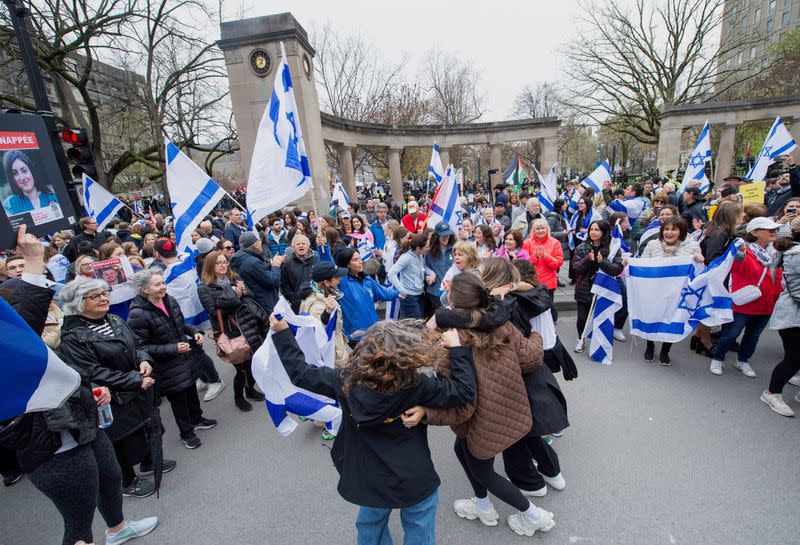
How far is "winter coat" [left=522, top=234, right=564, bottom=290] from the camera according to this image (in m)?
5.23

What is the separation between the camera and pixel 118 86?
61.6 feet

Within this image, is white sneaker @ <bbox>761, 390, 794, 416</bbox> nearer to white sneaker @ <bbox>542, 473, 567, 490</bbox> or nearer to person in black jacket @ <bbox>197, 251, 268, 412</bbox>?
white sneaker @ <bbox>542, 473, 567, 490</bbox>

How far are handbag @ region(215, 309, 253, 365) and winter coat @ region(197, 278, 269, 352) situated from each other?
0.03 m

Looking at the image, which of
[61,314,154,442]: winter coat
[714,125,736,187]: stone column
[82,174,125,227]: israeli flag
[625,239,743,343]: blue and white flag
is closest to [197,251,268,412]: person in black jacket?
[61,314,154,442]: winter coat

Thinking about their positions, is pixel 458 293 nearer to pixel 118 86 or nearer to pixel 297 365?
pixel 297 365

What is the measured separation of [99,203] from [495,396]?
27.1ft

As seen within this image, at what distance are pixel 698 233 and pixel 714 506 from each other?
172 inches

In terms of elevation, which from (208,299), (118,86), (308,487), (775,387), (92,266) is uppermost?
(118,86)

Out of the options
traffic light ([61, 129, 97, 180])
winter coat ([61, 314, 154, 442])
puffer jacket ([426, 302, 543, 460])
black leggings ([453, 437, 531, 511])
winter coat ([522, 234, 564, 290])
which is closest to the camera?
puffer jacket ([426, 302, 543, 460])

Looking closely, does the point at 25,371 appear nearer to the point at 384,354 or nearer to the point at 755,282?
the point at 384,354

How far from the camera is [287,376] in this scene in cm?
301

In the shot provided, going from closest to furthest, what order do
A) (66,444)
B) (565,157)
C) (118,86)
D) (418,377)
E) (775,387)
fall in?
(418,377) < (66,444) < (775,387) < (118,86) < (565,157)

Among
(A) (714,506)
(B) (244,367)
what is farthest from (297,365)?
(A) (714,506)

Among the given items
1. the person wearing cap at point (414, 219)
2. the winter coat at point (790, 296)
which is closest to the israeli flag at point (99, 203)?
the person wearing cap at point (414, 219)
